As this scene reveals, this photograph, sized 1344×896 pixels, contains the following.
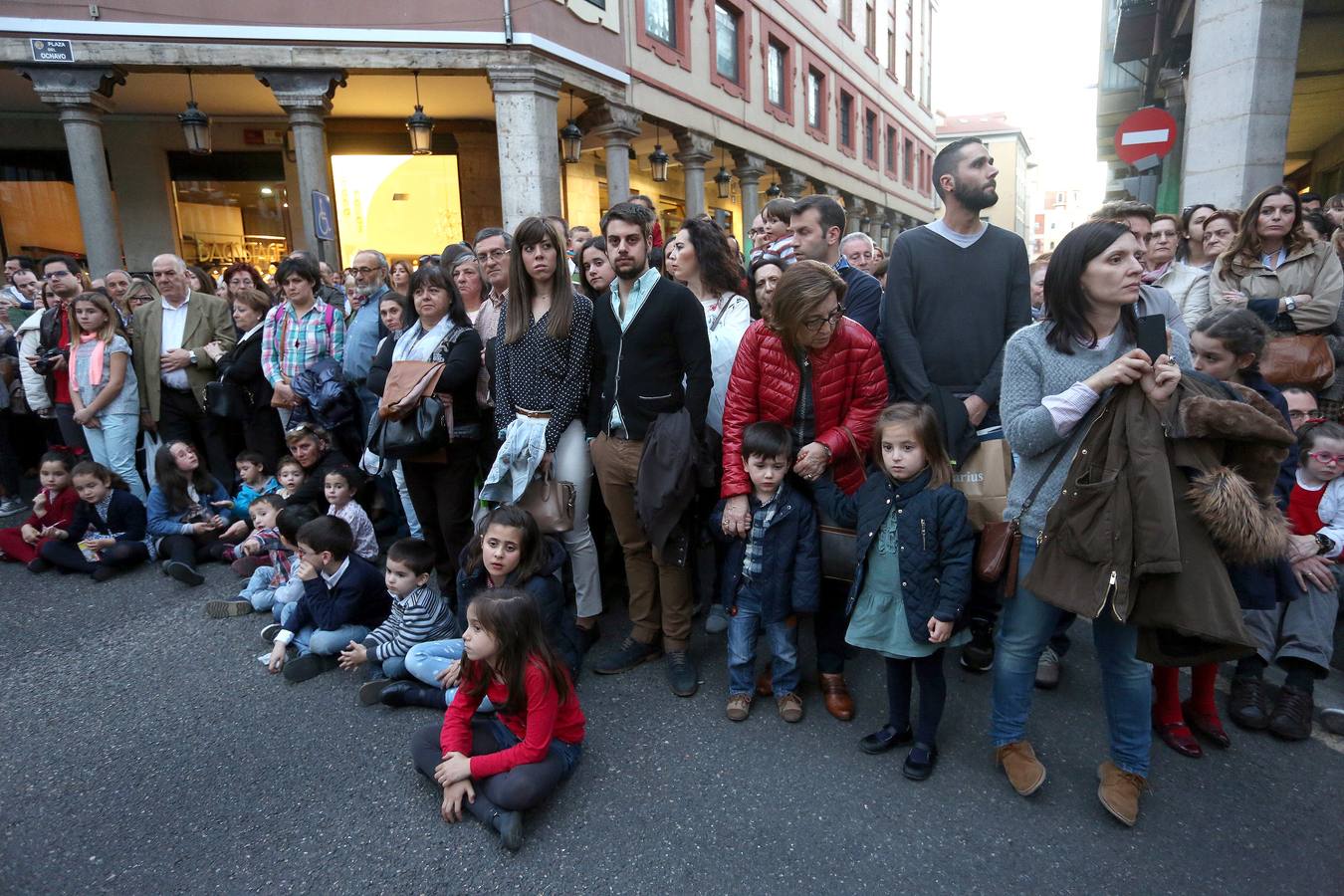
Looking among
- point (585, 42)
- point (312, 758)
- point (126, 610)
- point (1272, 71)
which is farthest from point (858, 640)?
point (585, 42)

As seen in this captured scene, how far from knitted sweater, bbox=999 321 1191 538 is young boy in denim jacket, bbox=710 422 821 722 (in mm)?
897

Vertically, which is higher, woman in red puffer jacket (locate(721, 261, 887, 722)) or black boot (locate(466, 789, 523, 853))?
woman in red puffer jacket (locate(721, 261, 887, 722))

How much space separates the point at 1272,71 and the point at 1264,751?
7.61 metres

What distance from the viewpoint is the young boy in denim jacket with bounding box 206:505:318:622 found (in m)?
4.30

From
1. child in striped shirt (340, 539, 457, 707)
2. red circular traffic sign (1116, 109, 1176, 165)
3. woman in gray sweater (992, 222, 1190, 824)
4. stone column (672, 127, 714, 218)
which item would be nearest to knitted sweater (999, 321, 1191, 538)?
woman in gray sweater (992, 222, 1190, 824)

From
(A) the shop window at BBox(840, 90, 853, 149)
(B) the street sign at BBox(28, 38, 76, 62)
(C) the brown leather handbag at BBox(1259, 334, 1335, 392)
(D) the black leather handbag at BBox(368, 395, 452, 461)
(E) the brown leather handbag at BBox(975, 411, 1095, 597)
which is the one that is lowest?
(E) the brown leather handbag at BBox(975, 411, 1095, 597)

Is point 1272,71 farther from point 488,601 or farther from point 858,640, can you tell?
point 488,601

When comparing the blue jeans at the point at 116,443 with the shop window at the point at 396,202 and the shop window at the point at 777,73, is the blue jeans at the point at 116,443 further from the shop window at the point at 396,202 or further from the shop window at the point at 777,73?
the shop window at the point at 777,73

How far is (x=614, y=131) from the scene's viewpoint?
13.5 m

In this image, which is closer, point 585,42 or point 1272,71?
point 1272,71

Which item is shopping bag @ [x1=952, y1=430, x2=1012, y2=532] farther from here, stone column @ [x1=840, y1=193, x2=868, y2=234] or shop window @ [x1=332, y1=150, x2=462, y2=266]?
stone column @ [x1=840, y1=193, x2=868, y2=234]

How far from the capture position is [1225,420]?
86.3 inches

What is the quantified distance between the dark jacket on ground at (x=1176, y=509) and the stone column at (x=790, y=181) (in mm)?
18999

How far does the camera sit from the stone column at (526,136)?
1120 centimetres
